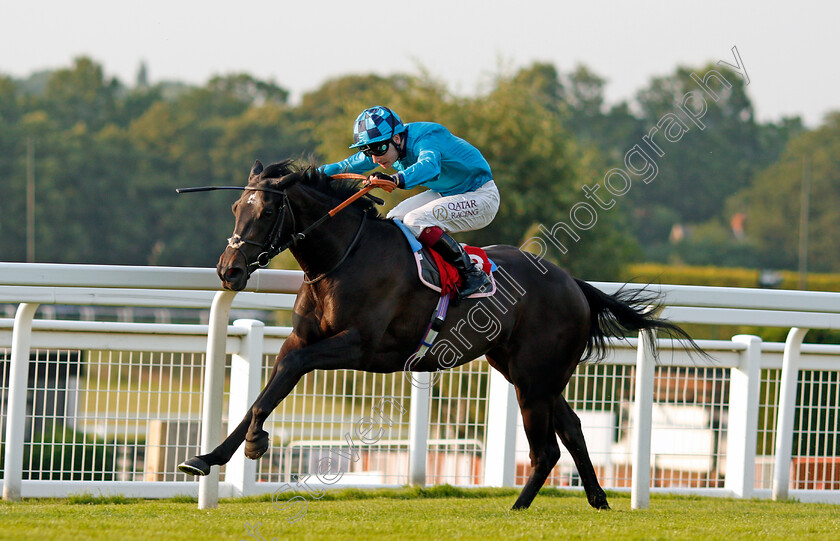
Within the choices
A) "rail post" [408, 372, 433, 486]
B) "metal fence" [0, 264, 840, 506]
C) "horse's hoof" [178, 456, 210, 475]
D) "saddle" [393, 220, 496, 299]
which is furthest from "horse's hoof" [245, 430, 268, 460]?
"rail post" [408, 372, 433, 486]

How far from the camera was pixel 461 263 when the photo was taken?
500 centimetres

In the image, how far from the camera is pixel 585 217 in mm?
22906

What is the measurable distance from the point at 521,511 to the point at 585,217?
18.4m

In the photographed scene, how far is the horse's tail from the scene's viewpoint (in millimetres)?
5418

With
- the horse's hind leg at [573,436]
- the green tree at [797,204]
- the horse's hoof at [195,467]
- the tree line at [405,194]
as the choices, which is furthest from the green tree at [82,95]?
the horse's hoof at [195,467]

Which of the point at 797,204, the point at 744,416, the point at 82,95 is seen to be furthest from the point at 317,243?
the point at 797,204

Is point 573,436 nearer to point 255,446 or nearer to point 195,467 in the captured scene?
point 255,446

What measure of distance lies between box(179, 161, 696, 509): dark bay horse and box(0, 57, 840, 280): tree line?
623 inches

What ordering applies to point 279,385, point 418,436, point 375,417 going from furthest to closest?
point 418,436
point 375,417
point 279,385

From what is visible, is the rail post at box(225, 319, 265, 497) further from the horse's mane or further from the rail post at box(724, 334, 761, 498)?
the rail post at box(724, 334, 761, 498)

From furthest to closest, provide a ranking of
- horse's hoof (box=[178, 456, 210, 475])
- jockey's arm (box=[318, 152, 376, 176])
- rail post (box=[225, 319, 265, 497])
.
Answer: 1. rail post (box=[225, 319, 265, 497])
2. jockey's arm (box=[318, 152, 376, 176])
3. horse's hoof (box=[178, 456, 210, 475])

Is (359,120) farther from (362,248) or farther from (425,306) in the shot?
(425,306)

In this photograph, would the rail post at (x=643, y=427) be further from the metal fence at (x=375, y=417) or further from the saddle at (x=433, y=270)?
the saddle at (x=433, y=270)

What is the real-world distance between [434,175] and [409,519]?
1.59 m
